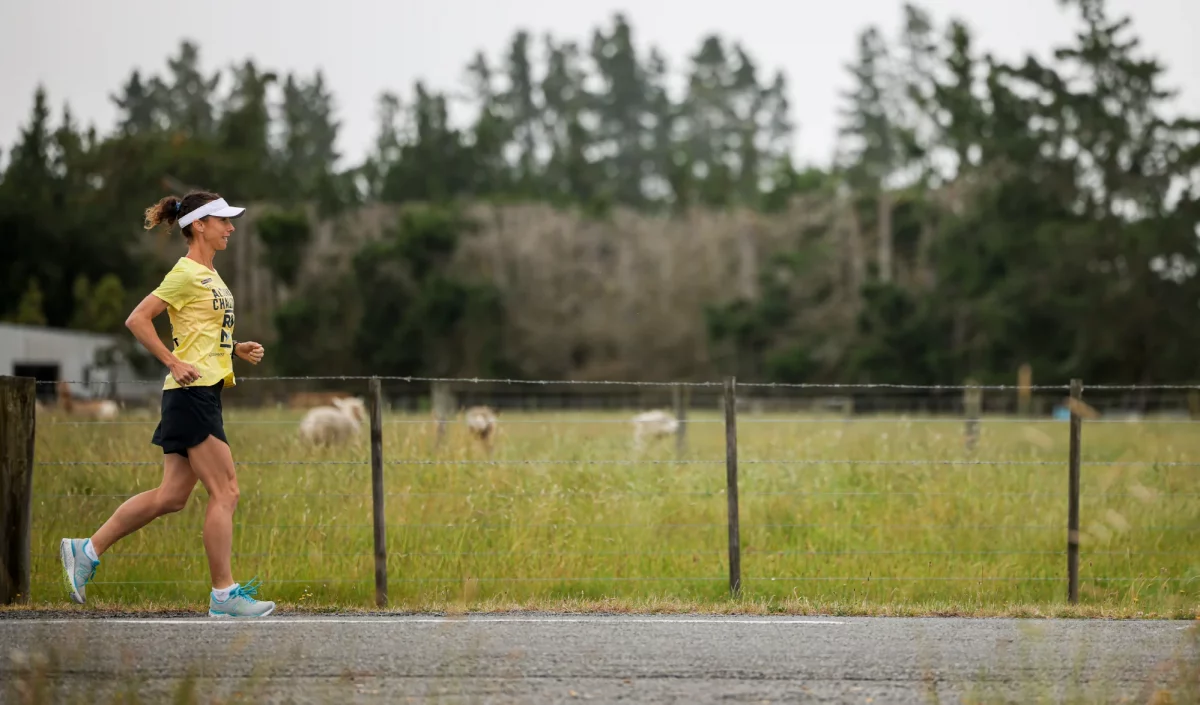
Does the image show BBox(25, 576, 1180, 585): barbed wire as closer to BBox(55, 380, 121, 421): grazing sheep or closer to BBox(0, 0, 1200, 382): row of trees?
BBox(55, 380, 121, 421): grazing sheep

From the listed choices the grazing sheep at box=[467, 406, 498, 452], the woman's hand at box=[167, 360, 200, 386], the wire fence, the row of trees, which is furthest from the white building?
the woman's hand at box=[167, 360, 200, 386]

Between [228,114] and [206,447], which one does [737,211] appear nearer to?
[228,114]

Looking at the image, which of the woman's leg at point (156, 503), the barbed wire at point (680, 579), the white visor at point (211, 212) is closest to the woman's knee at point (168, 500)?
the woman's leg at point (156, 503)

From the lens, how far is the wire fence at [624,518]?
34.9 ft

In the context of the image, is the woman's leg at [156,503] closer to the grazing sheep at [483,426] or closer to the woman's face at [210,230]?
the woman's face at [210,230]

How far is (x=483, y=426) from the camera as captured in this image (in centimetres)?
1659

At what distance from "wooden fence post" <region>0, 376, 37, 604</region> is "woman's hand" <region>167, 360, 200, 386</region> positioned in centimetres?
196

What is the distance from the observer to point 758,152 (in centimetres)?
9331

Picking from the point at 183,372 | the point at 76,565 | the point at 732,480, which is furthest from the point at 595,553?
the point at 183,372

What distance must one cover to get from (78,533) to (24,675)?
473 centimetres

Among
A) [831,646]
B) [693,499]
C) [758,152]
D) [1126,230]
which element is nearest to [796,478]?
[693,499]

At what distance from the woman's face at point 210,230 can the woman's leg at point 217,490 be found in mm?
1221

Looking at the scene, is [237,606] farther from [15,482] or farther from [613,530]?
[613,530]

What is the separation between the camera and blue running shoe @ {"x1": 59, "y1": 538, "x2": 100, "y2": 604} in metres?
8.46
